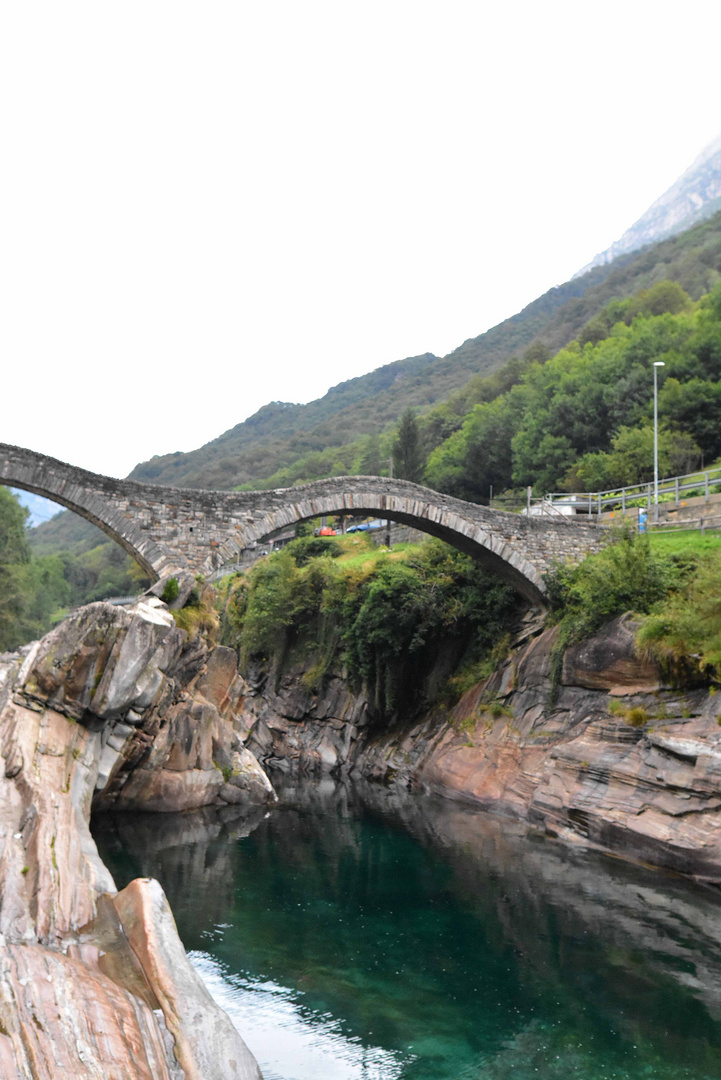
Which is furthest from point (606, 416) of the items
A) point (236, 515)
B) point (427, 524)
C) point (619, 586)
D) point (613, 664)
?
point (236, 515)

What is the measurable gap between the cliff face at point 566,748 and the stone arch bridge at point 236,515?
3319 millimetres

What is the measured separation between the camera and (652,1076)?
25.4 ft

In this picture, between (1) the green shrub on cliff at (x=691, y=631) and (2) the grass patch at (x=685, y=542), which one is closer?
(1) the green shrub on cliff at (x=691, y=631)

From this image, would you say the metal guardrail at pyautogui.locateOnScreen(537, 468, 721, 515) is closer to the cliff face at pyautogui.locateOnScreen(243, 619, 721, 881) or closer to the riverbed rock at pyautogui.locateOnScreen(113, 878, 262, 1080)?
the cliff face at pyautogui.locateOnScreen(243, 619, 721, 881)

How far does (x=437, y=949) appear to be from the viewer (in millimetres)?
10969

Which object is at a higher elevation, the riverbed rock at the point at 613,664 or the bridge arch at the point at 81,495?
the bridge arch at the point at 81,495

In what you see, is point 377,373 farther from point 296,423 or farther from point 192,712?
point 192,712

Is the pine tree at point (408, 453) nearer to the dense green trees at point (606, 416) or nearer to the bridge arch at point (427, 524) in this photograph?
Answer: the dense green trees at point (606, 416)

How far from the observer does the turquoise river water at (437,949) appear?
8.12 m

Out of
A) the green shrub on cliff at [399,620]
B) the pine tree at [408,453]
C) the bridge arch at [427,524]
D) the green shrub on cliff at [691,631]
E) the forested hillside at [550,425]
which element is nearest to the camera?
the green shrub on cliff at [691,631]

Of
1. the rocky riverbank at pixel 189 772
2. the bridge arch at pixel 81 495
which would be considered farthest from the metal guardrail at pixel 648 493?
the bridge arch at pixel 81 495

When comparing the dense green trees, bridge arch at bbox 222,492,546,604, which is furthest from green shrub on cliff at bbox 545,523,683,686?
the dense green trees

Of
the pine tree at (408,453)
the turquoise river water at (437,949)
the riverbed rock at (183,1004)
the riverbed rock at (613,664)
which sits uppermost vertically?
the pine tree at (408,453)

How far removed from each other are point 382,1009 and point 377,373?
133833mm
